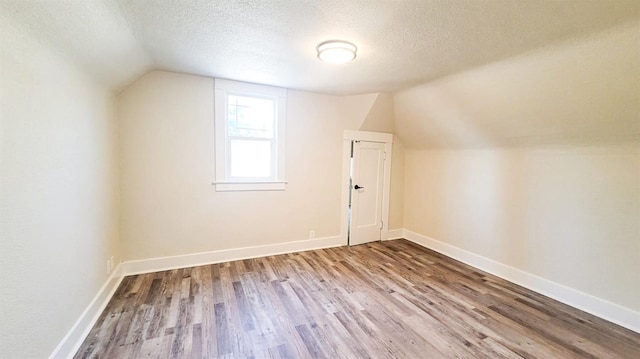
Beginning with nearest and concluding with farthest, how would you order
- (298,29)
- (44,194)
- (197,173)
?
1. (44,194)
2. (298,29)
3. (197,173)

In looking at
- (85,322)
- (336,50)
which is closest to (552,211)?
(336,50)

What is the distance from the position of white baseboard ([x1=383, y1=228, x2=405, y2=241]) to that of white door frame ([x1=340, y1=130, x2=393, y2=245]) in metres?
0.13

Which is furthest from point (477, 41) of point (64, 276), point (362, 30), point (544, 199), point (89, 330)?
point (89, 330)

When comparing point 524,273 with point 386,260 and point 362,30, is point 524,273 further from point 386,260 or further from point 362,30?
point 362,30

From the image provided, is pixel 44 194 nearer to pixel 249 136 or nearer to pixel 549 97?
pixel 249 136

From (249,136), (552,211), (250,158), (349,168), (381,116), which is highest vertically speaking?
(381,116)

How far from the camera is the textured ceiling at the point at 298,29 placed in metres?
1.56

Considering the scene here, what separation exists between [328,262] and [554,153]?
2946mm

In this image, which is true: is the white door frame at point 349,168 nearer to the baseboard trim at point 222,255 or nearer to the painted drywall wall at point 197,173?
the painted drywall wall at point 197,173

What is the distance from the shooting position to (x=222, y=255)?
3.48 metres

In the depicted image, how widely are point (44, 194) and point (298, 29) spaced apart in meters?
1.99

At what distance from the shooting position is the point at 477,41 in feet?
6.67

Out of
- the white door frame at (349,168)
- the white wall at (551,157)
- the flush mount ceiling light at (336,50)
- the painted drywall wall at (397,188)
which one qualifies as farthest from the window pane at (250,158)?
the painted drywall wall at (397,188)

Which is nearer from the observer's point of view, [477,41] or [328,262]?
[477,41]
